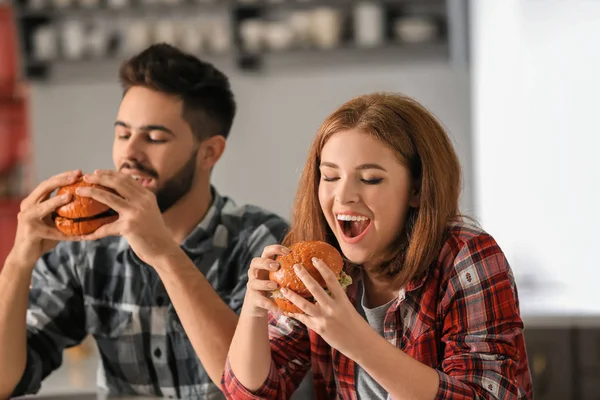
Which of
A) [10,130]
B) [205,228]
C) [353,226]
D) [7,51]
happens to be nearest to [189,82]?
[205,228]

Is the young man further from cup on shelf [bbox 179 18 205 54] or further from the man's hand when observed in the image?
cup on shelf [bbox 179 18 205 54]

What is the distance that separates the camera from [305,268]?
4.23ft

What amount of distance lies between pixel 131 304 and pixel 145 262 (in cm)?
13

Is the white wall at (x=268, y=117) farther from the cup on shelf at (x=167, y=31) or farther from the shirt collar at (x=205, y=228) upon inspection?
the shirt collar at (x=205, y=228)

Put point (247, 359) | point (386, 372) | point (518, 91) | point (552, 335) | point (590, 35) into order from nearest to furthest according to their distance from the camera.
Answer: point (386, 372) < point (247, 359) < point (552, 335) < point (590, 35) < point (518, 91)

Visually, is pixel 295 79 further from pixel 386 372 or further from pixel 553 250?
pixel 386 372

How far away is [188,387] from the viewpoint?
1.89m

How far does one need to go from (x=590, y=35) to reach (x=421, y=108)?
219 centimetres

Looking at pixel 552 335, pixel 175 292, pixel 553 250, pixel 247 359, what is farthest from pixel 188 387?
pixel 553 250

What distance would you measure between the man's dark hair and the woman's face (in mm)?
645

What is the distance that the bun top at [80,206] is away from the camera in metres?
1.66

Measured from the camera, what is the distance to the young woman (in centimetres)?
134

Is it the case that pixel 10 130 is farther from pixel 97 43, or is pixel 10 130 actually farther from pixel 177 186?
pixel 177 186

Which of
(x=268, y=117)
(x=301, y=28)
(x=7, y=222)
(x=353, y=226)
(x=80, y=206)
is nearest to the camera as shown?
(x=353, y=226)
